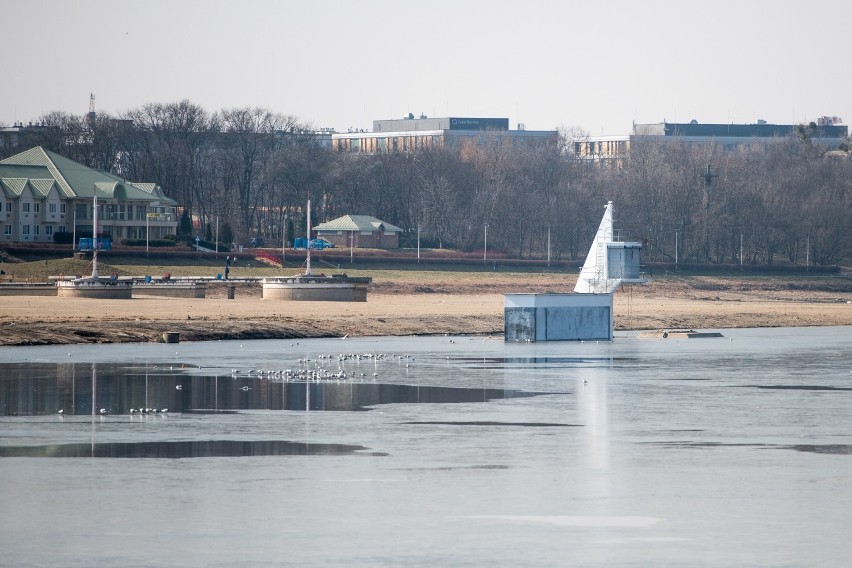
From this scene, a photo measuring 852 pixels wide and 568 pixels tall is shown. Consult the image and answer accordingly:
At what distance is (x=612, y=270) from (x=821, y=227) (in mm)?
91526

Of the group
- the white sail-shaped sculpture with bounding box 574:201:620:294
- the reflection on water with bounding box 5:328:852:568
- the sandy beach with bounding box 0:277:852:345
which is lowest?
the reflection on water with bounding box 5:328:852:568

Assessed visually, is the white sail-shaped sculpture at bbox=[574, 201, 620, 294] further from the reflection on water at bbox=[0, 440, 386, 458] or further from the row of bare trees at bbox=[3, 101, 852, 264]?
the row of bare trees at bbox=[3, 101, 852, 264]

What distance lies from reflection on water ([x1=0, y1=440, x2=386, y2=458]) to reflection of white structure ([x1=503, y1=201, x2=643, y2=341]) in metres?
40.2

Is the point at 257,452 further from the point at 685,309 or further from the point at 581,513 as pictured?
the point at 685,309

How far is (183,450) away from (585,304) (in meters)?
44.9

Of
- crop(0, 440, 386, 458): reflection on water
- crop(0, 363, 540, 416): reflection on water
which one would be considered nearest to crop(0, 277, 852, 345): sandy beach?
crop(0, 363, 540, 416): reflection on water

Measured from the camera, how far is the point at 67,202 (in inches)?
5315

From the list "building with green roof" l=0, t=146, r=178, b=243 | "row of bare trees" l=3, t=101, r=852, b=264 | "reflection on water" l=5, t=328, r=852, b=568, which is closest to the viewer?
"reflection on water" l=5, t=328, r=852, b=568

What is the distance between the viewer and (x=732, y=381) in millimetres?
47000

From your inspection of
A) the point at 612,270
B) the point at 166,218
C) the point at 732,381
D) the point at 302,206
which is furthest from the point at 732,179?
the point at 732,381

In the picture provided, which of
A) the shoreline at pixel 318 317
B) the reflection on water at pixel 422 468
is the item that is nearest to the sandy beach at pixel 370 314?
the shoreline at pixel 318 317

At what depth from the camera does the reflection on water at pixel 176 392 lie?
37.1 m

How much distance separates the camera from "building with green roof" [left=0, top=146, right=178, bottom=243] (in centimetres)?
13025

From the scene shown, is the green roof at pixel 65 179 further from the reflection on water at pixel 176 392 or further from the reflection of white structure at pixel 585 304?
the reflection on water at pixel 176 392
